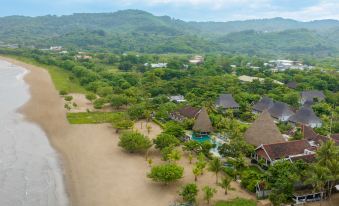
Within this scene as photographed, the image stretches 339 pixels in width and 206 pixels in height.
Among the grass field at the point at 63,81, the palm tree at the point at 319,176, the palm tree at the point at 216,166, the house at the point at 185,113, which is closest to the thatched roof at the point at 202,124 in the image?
the house at the point at 185,113

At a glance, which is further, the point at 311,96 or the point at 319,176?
the point at 311,96

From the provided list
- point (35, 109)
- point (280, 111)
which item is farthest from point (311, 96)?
point (35, 109)

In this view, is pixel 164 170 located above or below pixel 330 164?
below

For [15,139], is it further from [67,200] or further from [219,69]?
[219,69]

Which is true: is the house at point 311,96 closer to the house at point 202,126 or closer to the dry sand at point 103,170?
the house at point 202,126

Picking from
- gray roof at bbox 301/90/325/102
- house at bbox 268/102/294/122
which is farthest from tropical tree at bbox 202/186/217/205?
gray roof at bbox 301/90/325/102

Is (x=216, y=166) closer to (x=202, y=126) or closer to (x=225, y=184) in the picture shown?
(x=225, y=184)

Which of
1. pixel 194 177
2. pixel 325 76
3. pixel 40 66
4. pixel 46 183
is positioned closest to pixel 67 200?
pixel 46 183
